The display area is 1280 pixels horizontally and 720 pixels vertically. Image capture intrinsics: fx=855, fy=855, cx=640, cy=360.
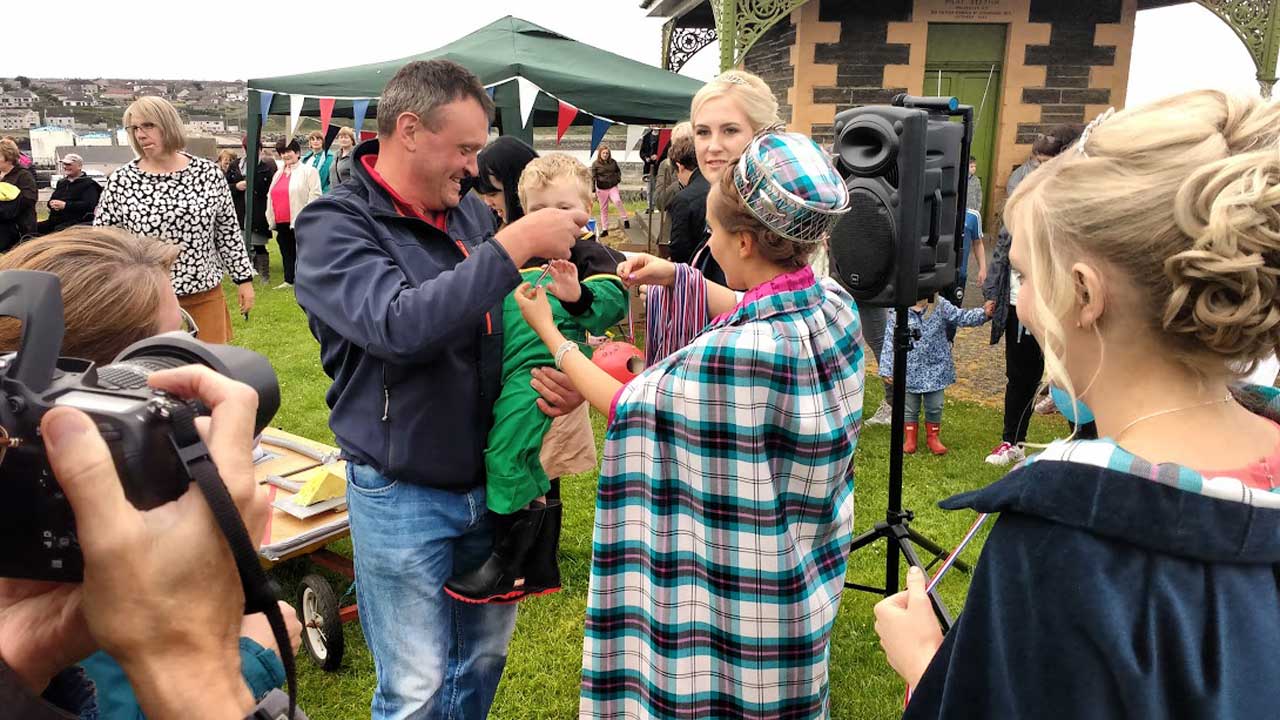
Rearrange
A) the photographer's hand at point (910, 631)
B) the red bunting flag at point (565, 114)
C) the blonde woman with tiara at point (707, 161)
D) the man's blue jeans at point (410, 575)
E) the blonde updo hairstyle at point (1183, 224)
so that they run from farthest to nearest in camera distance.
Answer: the red bunting flag at point (565, 114) → the blonde woman with tiara at point (707, 161) → the man's blue jeans at point (410, 575) → the photographer's hand at point (910, 631) → the blonde updo hairstyle at point (1183, 224)

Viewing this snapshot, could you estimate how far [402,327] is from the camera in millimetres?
1772

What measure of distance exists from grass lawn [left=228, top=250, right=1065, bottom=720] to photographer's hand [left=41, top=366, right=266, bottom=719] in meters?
2.36

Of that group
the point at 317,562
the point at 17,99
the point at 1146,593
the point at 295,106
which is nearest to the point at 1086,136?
the point at 1146,593

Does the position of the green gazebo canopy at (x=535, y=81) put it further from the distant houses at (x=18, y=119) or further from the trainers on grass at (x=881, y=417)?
the distant houses at (x=18, y=119)

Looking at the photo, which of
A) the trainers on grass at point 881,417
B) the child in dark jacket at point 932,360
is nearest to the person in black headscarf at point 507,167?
the child in dark jacket at point 932,360

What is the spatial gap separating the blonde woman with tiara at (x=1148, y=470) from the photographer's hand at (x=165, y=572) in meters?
0.85

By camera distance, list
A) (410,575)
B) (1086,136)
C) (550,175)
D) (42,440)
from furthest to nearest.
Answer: (550,175) < (410,575) < (1086,136) < (42,440)

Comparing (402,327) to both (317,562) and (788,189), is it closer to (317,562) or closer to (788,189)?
(788,189)

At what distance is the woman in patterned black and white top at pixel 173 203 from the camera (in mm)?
4695

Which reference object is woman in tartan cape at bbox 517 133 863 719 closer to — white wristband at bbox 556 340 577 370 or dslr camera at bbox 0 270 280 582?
white wristband at bbox 556 340 577 370

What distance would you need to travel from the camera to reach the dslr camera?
0.83 m

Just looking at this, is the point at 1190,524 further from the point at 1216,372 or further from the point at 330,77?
the point at 330,77

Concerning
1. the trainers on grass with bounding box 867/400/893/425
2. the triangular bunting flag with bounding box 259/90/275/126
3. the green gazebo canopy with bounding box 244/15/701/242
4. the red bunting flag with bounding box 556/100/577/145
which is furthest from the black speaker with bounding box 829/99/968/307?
the triangular bunting flag with bounding box 259/90/275/126

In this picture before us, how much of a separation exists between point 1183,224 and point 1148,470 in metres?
0.29
